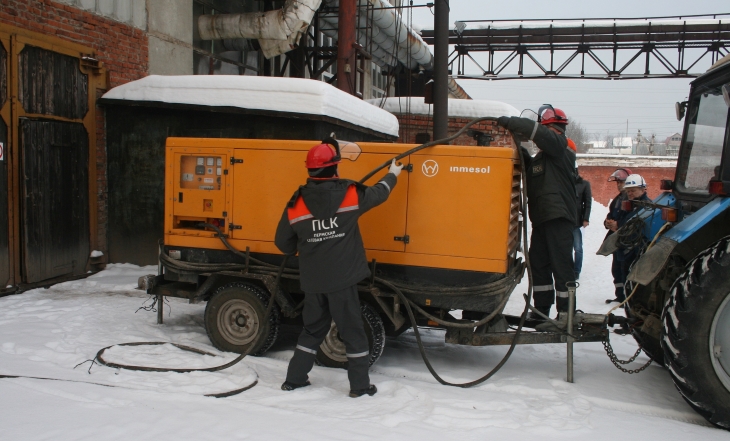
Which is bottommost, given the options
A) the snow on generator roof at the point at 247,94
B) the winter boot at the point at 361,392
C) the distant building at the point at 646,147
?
the winter boot at the point at 361,392

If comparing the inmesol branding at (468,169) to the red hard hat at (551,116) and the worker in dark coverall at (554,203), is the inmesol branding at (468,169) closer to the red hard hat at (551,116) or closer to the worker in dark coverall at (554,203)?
the worker in dark coverall at (554,203)

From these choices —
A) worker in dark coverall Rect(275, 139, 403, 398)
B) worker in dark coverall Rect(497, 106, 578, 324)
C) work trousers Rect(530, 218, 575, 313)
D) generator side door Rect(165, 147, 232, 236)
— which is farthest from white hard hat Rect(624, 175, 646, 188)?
generator side door Rect(165, 147, 232, 236)

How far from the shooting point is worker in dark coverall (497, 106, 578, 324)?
16.9 feet

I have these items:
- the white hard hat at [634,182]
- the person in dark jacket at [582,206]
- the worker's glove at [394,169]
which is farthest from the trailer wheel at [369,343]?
the person in dark jacket at [582,206]

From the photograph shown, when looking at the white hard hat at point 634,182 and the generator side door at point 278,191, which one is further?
the white hard hat at point 634,182

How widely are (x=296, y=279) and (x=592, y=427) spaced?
2.62 meters

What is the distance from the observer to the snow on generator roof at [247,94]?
8023 millimetres

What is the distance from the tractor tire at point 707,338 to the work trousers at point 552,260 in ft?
4.07

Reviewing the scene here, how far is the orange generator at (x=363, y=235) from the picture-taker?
4.79m

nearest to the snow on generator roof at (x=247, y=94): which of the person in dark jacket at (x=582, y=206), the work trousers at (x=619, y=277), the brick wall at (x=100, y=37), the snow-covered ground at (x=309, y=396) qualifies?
the brick wall at (x=100, y=37)

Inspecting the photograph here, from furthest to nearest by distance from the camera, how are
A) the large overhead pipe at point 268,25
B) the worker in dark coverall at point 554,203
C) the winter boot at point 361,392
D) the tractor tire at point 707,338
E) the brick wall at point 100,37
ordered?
the large overhead pipe at point 268,25, the brick wall at point 100,37, the worker in dark coverall at point 554,203, the winter boot at point 361,392, the tractor tire at point 707,338

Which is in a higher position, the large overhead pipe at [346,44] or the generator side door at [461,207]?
the large overhead pipe at [346,44]

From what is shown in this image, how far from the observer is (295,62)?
14578 millimetres

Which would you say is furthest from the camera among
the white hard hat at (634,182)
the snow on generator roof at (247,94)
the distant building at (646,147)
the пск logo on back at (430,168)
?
the distant building at (646,147)
